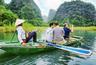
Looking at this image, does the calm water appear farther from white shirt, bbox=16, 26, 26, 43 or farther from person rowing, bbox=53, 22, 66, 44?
person rowing, bbox=53, 22, 66, 44

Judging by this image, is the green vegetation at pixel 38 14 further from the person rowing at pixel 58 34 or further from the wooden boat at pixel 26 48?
the wooden boat at pixel 26 48

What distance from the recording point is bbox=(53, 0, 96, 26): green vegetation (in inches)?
2851

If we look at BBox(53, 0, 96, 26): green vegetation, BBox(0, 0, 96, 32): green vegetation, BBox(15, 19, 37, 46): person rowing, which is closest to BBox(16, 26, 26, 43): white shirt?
BBox(15, 19, 37, 46): person rowing

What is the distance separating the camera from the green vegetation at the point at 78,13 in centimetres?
7242

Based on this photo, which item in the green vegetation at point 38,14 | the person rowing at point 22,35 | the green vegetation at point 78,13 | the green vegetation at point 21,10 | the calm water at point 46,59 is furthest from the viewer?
the green vegetation at point 78,13

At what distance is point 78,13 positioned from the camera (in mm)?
84062

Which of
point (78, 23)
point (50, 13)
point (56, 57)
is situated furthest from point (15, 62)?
→ point (50, 13)

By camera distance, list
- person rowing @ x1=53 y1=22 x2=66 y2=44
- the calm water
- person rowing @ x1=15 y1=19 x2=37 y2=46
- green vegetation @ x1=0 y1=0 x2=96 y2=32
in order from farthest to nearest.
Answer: green vegetation @ x1=0 y1=0 x2=96 y2=32 < person rowing @ x1=53 y1=22 x2=66 y2=44 < person rowing @ x1=15 y1=19 x2=37 y2=46 < the calm water

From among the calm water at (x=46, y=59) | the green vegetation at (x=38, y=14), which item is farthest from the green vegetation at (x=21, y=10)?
the calm water at (x=46, y=59)

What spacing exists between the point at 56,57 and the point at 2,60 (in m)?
2.51

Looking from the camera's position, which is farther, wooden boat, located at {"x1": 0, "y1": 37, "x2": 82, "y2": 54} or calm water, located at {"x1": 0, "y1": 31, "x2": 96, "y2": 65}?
wooden boat, located at {"x1": 0, "y1": 37, "x2": 82, "y2": 54}

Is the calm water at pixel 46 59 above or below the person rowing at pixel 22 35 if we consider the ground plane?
below

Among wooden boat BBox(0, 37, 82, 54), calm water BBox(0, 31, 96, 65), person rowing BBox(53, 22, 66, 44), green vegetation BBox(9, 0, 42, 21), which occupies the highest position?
green vegetation BBox(9, 0, 42, 21)

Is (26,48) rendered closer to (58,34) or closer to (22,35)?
(22,35)
